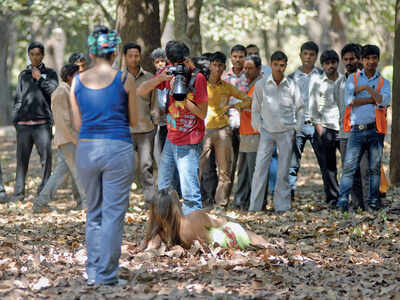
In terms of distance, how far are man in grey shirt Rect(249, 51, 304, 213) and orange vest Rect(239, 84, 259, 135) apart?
476 millimetres

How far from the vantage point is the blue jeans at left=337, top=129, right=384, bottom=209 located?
10.2 meters

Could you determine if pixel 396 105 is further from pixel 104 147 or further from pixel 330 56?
pixel 104 147

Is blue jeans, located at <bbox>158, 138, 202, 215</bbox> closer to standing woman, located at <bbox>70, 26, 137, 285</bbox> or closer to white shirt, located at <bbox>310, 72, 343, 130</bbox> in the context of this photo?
standing woman, located at <bbox>70, 26, 137, 285</bbox>

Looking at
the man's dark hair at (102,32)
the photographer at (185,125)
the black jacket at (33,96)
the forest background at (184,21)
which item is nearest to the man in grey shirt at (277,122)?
the photographer at (185,125)

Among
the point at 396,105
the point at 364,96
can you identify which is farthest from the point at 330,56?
the point at 396,105

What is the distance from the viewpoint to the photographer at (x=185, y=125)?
27.0 ft

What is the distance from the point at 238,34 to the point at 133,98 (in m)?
23.0

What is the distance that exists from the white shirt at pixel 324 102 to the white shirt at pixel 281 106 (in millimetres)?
660

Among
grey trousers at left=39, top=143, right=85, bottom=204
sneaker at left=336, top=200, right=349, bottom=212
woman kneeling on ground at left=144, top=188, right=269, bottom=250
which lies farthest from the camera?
grey trousers at left=39, top=143, right=85, bottom=204

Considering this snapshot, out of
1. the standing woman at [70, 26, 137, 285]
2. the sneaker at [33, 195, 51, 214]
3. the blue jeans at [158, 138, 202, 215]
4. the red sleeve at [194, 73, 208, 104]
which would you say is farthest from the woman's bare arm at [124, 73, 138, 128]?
the sneaker at [33, 195, 51, 214]

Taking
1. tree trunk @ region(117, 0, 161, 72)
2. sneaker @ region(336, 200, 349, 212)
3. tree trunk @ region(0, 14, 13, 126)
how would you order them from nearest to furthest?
sneaker @ region(336, 200, 349, 212), tree trunk @ region(117, 0, 161, 72), tree trunk @ region(0, 14, 13, 126)

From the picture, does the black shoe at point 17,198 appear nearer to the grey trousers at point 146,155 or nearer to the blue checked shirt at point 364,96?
the grey trousers at point 146,155

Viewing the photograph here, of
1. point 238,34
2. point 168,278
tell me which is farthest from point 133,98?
point 238,34

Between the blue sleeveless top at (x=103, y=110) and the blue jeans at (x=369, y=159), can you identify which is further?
the blue jeans at (x=369, y=159)
